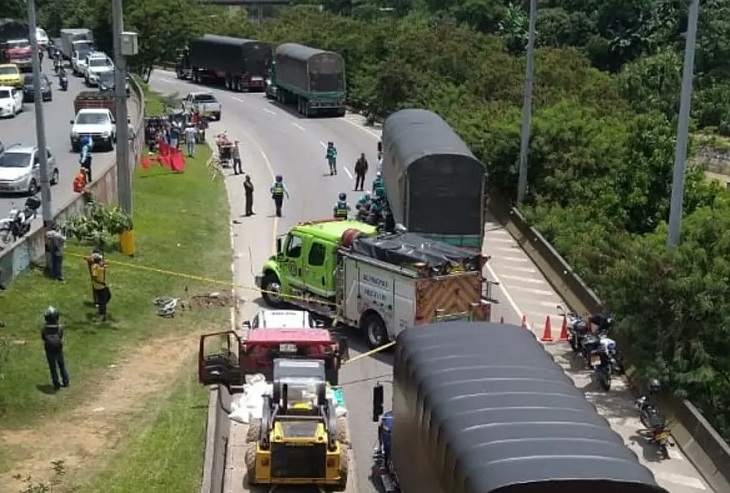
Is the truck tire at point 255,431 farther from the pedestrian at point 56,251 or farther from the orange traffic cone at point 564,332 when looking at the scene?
the pedestrian at point 56,251

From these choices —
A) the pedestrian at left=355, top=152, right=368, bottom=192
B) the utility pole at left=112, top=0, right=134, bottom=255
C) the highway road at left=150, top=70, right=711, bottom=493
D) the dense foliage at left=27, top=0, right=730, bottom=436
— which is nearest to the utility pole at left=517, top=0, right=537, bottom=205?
the dense foliage at left=27, top=0, right=730, bottom=436

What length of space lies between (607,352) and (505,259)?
37.0 feet

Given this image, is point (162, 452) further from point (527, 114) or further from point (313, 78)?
point (313, 78)

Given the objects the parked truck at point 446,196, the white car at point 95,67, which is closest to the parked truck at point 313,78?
the white car at point 95,67

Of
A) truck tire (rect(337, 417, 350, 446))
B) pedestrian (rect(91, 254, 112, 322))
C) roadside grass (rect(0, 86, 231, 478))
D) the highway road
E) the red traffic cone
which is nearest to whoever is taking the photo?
truck tire (rect(337, 417, 350, 446))

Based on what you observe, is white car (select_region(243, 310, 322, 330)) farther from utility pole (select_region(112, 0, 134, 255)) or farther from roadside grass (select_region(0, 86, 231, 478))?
utility pole (select_region(112, 0, 134, 255))

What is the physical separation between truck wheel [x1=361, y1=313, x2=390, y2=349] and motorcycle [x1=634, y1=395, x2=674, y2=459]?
220 inches

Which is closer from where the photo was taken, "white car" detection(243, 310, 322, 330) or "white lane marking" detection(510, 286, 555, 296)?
"white car" detection(243, 310, 322, 330)

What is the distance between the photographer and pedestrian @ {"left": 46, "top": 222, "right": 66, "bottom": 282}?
2447 cm

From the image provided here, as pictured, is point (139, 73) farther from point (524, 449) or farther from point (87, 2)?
point (524, 449)

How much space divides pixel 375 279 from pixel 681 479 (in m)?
7.37

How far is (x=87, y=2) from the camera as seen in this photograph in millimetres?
90438

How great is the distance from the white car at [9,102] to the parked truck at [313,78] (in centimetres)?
1538

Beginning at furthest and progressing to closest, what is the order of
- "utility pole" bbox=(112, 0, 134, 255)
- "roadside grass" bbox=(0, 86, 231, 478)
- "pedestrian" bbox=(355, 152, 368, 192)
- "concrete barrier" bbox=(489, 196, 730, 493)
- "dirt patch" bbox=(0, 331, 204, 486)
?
"pedestrian" bbox=(355, 152, 368, 192)
"utility pole" bbox=(112, 0, 134, 255)
"roadside grass" bbox=(0, 86, 231, 478)
"concrete barrier" bbox=(489, 196, 730, 493)
"dirt patch" bbox=(0, 331, 204, 486)
